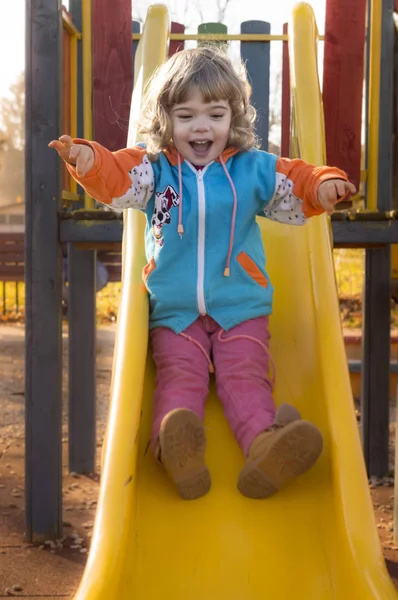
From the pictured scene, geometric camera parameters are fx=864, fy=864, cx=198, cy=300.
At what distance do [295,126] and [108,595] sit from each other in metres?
2.16

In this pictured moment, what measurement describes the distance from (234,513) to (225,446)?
0.85 feet

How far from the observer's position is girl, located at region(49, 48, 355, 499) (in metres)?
2.68

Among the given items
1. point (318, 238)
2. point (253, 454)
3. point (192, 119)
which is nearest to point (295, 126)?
point (318, 238)

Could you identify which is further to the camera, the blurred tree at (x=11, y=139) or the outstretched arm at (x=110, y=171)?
the blurred tree at (x=11, y=139)

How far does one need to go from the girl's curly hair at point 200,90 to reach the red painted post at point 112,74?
45.7 inches

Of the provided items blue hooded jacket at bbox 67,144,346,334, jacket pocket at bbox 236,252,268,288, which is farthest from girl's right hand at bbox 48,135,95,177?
jacket pocket at bbox 236,252,268,288

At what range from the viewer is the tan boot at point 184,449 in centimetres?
235

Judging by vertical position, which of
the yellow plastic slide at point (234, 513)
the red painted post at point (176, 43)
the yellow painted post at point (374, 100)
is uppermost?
the red painted post at point (176, 43)

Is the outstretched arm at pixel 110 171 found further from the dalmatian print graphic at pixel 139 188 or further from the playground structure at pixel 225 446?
the playground structure at pixel 225 446

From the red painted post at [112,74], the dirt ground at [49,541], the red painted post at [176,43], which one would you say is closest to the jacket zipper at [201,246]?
the dirt ground at [49,541]

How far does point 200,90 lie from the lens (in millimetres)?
2705

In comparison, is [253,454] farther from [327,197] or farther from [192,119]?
[192,119]

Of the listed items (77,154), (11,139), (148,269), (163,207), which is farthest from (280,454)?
(11,139)

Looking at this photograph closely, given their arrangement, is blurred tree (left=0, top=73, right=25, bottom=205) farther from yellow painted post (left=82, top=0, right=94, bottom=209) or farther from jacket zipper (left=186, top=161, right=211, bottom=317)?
jacket zipper (left=186, top=161, right=211, bottom=317)
